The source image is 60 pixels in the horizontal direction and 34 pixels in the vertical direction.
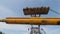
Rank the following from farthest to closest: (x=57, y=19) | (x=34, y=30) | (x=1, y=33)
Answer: (x=1, y=33)
(x=34, y=30)
(x=57, y=19)

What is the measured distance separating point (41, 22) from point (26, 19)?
0.70 feet

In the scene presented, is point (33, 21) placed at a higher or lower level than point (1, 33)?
higher

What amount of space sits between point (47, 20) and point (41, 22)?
0.32 feet

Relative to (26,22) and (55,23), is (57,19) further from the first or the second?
(26,22)

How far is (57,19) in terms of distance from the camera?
6.87ft

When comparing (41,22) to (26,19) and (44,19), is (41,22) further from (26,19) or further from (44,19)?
(26,19)

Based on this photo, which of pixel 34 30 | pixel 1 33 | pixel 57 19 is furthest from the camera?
pixel 1 33

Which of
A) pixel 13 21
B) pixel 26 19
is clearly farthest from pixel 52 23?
pixel 13 21

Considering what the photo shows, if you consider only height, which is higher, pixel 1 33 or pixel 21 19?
pixel 21 19

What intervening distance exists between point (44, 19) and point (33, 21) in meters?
0.16

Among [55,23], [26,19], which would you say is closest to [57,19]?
[55,23]

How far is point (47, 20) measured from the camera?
211cm

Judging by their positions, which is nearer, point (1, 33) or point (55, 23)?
point (55, 23)

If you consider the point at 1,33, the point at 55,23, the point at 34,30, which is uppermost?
the point at 55,23
